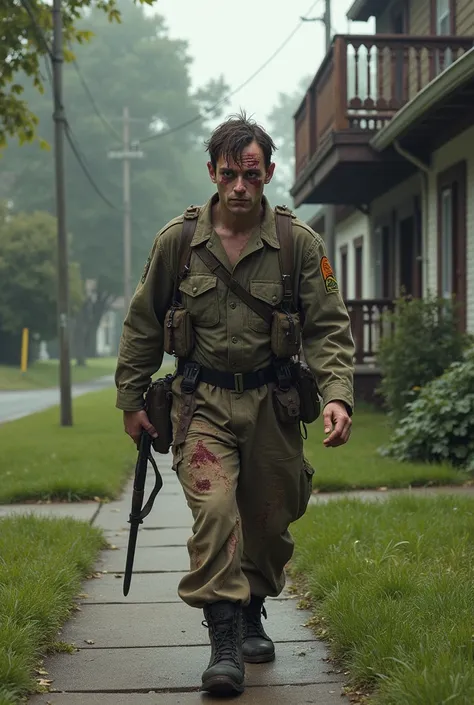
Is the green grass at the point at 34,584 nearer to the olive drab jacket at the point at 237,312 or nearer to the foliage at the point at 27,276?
the olive drab jacket at the point at 237,312

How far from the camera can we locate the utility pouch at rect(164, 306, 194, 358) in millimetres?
4508

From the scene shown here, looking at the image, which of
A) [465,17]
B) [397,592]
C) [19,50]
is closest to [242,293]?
[397,592]

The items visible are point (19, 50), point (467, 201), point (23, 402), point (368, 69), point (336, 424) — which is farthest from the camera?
point (23, 402)

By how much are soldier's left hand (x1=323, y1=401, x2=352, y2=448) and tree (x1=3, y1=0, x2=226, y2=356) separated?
51831 millimetres

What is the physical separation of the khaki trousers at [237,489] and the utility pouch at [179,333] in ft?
0.49

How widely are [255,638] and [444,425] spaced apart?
5671 mm

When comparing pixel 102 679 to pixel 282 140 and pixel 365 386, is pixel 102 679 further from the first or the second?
pixel 282 140

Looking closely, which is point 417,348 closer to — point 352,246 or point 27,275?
point 352,246

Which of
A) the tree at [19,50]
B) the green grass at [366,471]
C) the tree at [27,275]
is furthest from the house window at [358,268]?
the tree at [27,275]

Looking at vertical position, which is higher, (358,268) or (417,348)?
(358,268)

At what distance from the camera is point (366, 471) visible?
988cm

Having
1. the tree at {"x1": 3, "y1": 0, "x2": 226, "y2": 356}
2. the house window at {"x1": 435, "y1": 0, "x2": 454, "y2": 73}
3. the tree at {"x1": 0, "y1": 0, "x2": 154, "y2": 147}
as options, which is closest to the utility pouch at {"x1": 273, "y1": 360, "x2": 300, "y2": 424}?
the tree at {"x1": 0, "y1": 0, "x2": 154, "y2": 147}

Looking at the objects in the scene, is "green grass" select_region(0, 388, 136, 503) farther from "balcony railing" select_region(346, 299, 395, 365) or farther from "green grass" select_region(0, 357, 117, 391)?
"green grass" select_region(0, 357, 117, 391)

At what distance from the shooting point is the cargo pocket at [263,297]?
4.51 metres
